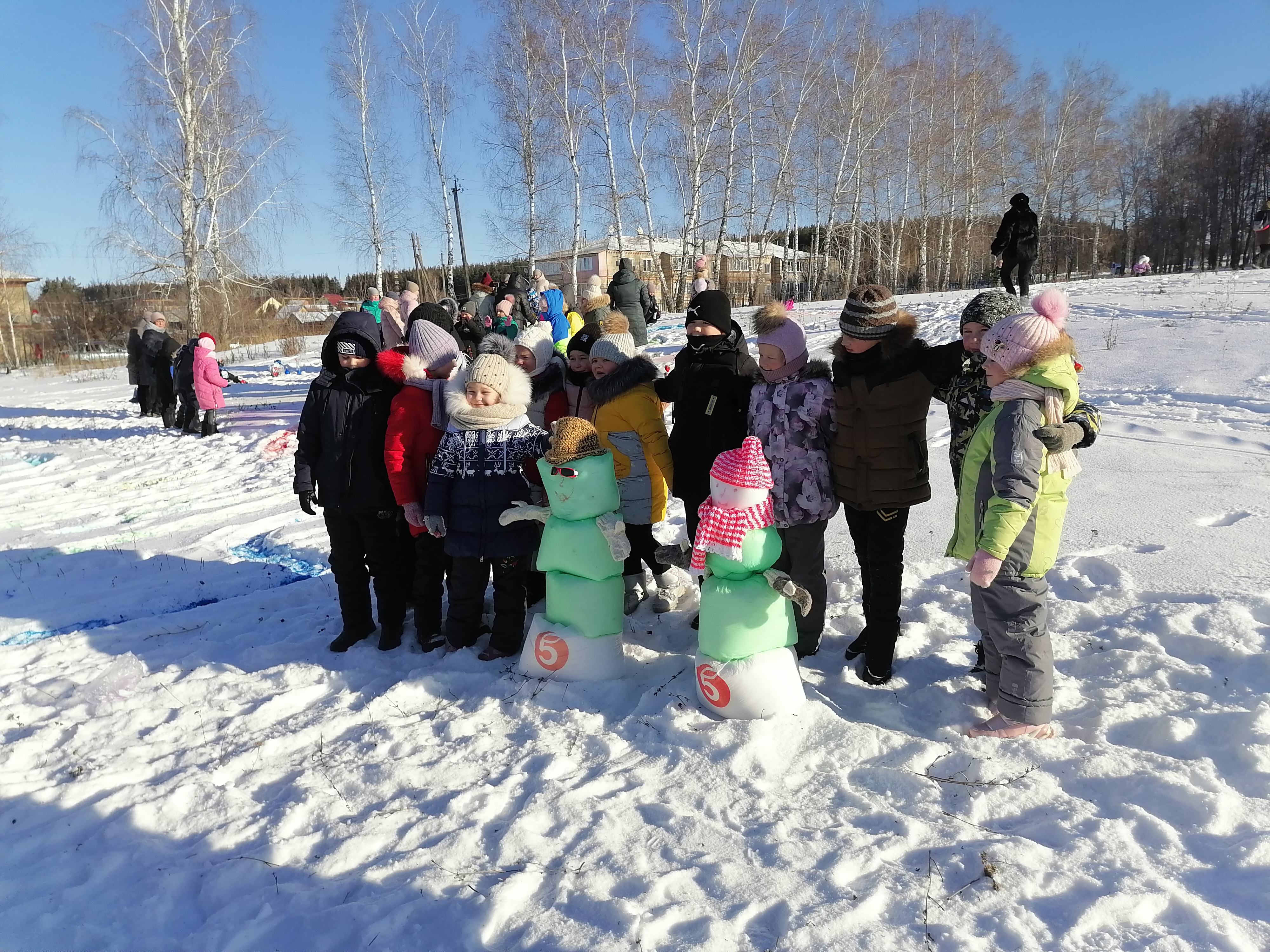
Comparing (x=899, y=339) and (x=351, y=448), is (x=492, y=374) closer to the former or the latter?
(x=351, y=448)

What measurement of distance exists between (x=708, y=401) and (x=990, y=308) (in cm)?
144

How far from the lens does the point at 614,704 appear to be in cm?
344

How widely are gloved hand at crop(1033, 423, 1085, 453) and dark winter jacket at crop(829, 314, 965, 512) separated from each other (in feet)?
1.73

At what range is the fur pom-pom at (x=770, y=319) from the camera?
11.3ft

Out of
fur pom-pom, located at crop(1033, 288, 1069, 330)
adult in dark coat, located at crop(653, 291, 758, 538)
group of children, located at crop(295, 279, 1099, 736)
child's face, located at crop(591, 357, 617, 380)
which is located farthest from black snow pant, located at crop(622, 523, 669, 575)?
fur pom-pom, located at crop(1033, 288, 1069, 330)

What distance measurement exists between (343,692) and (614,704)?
1477mm

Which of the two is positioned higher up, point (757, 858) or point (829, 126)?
point (829, 126)

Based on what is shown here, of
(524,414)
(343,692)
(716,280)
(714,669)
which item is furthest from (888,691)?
(716,280)

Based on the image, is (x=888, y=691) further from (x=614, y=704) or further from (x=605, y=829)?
(x=605, y=829)

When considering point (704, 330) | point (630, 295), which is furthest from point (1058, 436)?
point (630, 295)

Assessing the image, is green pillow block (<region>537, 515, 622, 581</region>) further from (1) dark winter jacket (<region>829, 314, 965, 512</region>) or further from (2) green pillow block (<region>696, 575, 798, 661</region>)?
(1) dark winter jacket (<region>829, 314, 965, 512</region>)

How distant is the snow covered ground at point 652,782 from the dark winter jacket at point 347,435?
963mm

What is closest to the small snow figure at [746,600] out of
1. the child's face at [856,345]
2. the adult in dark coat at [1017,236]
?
the child's face at [856,345]

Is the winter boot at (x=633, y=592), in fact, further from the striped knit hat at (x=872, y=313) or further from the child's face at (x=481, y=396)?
the striped knit hat at (x=872, y=313)
